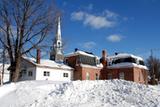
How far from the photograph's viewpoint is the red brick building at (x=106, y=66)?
48.8 metres

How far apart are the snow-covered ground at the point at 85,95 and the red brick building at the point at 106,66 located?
103 feet

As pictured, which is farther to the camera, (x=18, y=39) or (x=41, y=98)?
(x=18, y=39)

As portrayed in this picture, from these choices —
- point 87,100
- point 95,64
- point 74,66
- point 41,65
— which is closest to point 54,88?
point 87,100

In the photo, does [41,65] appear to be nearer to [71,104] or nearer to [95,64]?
[95,64]

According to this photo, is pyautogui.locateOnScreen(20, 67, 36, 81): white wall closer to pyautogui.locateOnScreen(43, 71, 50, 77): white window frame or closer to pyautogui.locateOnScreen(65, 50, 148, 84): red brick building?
pyautogui.locateOnScreen(43, 71, 50, 77): white window frame

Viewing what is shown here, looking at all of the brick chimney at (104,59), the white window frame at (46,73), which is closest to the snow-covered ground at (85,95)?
the white window frame at (46,73)

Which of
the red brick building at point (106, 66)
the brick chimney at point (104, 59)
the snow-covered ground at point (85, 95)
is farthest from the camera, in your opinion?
the brick chimney at point (104, 59)

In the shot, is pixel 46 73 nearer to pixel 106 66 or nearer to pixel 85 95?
pixel 106 66

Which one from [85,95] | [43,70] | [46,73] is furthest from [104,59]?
[85,95]

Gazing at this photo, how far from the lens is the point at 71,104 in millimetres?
12797

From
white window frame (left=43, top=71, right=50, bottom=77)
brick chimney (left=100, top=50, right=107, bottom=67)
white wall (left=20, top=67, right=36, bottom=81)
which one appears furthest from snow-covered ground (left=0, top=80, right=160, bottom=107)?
brick chimney (left=100, top=50, right=107, bottom=67)

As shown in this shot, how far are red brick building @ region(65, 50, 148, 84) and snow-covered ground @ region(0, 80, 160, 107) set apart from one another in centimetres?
3147

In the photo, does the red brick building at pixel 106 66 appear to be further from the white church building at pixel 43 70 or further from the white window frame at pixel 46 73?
the white window frame at pixel 46 73

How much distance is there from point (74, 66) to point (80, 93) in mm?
34689
